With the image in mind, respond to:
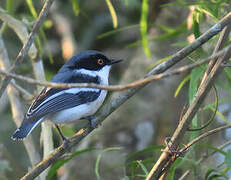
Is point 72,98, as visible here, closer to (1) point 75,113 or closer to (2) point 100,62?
(1) point 75,113

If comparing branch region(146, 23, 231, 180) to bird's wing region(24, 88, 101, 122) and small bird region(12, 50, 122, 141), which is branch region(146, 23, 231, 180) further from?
bird's wing region(24, 88, 101, 122)

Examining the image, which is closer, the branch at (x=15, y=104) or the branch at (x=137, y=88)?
the branch at (x=137, y=88)

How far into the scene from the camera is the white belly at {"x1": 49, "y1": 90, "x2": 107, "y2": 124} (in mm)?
3371

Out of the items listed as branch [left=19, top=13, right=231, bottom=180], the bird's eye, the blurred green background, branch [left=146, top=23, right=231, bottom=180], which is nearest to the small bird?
the bird's eye

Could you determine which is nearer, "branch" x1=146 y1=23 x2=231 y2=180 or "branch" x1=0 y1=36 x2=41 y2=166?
"branch" x1=146 y1=23 x2=231 y2=180

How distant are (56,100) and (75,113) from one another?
0.64 feet

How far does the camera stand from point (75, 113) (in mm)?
3420

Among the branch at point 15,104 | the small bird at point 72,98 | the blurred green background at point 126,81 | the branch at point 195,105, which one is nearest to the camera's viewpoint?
the branch at point 195,105

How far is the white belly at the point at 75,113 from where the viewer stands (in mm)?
3371

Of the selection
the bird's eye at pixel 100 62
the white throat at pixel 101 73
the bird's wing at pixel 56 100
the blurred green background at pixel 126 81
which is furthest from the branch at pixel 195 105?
the bird's eye at pixel 100 62

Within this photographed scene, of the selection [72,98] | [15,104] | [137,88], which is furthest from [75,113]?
[137,88]

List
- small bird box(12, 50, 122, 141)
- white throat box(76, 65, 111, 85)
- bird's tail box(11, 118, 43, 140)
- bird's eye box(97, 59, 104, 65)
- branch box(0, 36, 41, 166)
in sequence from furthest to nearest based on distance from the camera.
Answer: bird's eye box(97, 59, 104, 65) < white throat box(76, 65, 111, 85) < branch box(0, 36, 41, 166) < small bird box(12, 50, 122, 141) < bird's tail box(11, 118, 43, 140)

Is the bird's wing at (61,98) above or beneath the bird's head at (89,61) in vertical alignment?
beneath

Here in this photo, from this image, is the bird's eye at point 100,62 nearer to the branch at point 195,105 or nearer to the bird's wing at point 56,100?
the bird's wing at point 56,100
